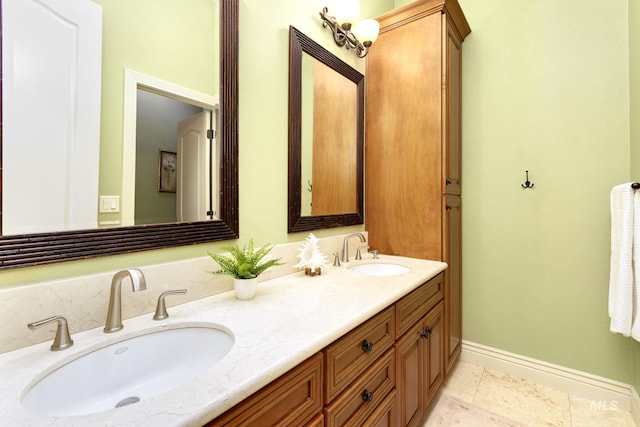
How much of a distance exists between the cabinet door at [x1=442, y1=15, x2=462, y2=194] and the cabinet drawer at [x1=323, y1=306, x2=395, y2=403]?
991mm

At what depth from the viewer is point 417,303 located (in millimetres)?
1359

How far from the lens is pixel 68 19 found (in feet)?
2.59

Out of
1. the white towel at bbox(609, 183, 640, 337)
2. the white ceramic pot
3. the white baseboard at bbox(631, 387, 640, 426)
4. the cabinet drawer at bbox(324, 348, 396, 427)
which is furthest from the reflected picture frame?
the white baseboard at bbox(631, 387, 640, 426)

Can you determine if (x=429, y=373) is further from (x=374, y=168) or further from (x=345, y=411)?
(x=374, y=168)

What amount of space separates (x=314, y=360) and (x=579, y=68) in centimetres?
220

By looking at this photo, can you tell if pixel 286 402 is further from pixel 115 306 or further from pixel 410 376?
pixel 410 376

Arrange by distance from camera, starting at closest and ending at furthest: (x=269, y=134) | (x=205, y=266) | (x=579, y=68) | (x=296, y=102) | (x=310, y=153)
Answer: (x=205, y=266) → (x=269, y=134) → (x=296, y=102) → (x=310, y=153) → (x=579, y=68)

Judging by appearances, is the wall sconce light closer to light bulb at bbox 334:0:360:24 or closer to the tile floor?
light bulb at bbox 334:0:360:24

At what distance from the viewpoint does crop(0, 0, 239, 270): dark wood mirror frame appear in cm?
74

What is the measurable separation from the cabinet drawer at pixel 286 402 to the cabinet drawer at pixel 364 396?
9 cm

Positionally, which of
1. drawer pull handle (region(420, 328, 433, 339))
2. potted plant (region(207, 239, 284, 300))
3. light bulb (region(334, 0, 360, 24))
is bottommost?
drawer pull handle (region(420, 328, 433, 339))

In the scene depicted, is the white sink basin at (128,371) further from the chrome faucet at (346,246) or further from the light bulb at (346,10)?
the light bulb at (346,10)

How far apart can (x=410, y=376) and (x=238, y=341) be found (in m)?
0.90

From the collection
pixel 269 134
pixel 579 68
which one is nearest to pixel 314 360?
pixel 269 134
